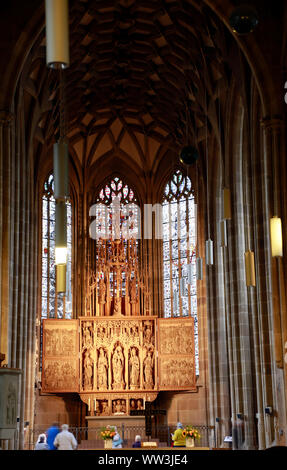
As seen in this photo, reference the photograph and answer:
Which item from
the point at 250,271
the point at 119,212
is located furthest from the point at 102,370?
the point at 250,271

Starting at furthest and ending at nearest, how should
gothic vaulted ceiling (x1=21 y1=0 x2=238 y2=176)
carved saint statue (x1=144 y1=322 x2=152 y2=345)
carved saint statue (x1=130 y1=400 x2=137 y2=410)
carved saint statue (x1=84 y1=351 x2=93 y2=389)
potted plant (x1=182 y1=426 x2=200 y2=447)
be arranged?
carved saint statue (x1=144 y1=322 x2=152 y2=345) → carved saint statue (x1=130 y1=400 x2=137 y2=410) → carved saint statue (x1=84 y1=351 x2=93 y2=389) → gothic vaulted ceiling (x1=21 y1=0 x2=238 y2=176) → potted plant (x1=182 y1=426 x2=200 y2=447)

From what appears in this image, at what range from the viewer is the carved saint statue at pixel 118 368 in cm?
2848

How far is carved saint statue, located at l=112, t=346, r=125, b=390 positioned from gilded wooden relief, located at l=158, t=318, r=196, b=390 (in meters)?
1.57

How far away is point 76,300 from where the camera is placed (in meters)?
32.0

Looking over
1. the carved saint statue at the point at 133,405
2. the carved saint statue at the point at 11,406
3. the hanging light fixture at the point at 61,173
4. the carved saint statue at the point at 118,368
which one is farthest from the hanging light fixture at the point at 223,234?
the carved saint statue at the point at 133,405

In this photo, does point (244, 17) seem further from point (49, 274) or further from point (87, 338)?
point (49, 274)

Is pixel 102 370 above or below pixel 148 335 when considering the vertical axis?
below

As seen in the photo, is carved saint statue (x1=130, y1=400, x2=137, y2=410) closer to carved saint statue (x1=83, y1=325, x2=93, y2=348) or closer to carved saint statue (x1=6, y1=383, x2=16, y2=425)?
carved saint statue (x1=83, y1=325, x2=93, y2=348)

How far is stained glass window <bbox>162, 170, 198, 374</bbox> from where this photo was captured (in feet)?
104

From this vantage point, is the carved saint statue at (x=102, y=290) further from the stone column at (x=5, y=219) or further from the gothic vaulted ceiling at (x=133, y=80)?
the stone column at (x=5, y=219)

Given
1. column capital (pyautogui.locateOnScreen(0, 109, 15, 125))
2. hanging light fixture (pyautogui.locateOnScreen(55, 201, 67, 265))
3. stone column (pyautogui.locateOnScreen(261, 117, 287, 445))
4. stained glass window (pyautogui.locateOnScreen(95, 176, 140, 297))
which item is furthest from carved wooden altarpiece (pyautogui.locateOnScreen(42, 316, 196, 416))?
hanging light fixture (pyautogui.locateOnScreen(55, 201, 67, 265))

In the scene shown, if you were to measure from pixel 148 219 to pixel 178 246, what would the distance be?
Result: 213 cm

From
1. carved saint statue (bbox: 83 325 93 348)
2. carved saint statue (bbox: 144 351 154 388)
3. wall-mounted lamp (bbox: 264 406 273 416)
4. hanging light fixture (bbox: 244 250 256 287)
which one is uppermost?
hanging light fixture (bbox: 244 250 256 287)

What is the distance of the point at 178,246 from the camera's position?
107 feet
